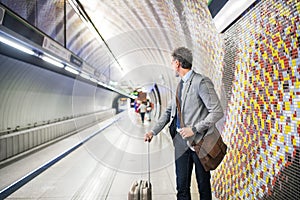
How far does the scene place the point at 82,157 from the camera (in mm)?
6918

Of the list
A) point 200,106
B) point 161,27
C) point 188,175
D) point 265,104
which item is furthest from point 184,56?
point 161,27

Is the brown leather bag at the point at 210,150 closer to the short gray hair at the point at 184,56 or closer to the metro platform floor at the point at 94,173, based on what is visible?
the short gray hair at the point at 184,56

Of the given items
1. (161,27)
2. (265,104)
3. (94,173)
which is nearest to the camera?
(265,104)

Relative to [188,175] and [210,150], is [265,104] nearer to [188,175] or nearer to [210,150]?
[210,150]

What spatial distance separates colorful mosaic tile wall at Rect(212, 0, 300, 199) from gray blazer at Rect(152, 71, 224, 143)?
0.40 metres

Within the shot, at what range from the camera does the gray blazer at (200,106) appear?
2301 mm

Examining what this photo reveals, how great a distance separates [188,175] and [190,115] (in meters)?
0.60

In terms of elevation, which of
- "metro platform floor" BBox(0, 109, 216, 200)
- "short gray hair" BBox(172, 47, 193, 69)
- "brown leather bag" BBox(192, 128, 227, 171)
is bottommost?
"metro platform floor" BBox(0, 109, 216, 200)

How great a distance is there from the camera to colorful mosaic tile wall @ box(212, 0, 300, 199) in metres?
1.85

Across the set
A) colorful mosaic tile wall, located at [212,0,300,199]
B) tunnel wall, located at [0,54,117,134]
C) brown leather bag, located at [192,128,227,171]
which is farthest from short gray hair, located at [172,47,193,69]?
tunnel wall, located at [0,54,117,134]

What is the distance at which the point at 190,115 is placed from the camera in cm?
250

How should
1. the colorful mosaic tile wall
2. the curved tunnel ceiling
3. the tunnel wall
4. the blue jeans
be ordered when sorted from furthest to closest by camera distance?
1. the tunnel wall
2. the curved tunnel ceiling
3. the blue jeans
4. the colorful mosaic tile wall

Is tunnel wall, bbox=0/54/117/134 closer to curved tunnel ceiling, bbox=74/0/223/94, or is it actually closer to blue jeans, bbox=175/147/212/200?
curved tunnel ceiling, bbox=74/0/223/94

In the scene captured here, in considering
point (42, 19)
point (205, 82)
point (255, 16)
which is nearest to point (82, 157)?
point (42, 19)
